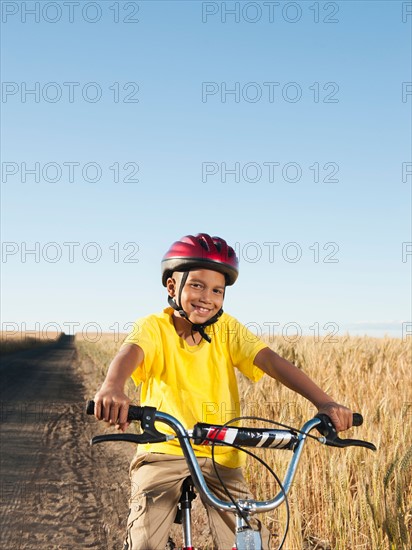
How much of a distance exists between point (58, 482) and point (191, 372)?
4540mm

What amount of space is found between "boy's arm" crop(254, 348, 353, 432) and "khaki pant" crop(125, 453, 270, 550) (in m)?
0.43

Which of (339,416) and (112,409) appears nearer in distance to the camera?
(112,409)

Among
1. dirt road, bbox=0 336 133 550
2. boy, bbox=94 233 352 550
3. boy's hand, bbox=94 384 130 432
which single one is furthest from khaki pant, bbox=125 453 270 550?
dirt road, bbox=0 336 133 550

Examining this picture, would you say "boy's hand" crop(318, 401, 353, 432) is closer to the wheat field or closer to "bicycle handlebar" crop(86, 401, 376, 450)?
"bicycle handlebar" crop(86, 401, 376, 450)

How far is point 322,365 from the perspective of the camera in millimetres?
7902

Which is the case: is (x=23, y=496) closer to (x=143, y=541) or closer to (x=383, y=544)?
(x=383, y=544)

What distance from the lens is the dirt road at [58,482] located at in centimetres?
524

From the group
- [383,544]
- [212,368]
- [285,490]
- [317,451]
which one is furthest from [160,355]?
[317,451]

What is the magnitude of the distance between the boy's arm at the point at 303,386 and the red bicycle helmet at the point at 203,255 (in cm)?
40

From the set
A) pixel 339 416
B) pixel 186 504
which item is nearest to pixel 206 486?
pixel 186 504

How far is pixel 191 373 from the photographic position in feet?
9.13

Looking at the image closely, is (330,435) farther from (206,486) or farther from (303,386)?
(206,486)

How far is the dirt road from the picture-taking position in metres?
5.24

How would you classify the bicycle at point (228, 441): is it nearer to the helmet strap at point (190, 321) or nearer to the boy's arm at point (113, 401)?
the boy's arm at point (113, 401)
